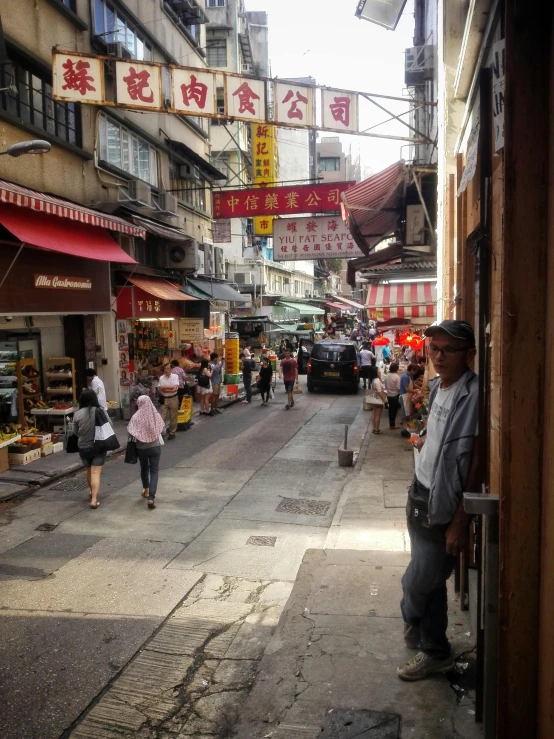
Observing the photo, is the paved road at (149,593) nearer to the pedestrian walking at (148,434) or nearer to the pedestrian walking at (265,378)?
the pedestrian walking at (148,434)

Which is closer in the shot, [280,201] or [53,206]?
[53,206]

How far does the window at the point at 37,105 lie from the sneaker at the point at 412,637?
11936mm

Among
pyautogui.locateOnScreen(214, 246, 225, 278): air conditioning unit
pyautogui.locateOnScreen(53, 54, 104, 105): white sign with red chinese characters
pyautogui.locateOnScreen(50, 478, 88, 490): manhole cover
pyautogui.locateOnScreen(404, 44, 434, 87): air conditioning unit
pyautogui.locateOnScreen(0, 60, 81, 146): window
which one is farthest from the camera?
pyautogui.locateOnScreen(214, 246, 225, 278): air conditioning unit

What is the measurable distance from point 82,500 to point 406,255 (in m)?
8.55

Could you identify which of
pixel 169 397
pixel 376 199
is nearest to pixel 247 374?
pixel 169 397

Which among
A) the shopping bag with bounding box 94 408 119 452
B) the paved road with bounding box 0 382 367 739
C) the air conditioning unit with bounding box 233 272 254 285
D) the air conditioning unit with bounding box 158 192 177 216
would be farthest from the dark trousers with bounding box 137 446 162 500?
the air conditioning unit with bounding box 233 272 254 285

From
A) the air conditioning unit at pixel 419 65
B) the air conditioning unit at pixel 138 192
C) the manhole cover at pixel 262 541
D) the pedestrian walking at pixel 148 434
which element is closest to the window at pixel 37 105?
the air conditioning unit at pixel 138 192

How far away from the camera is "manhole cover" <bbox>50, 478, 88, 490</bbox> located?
10.2 meters

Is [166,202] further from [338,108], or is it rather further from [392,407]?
[392,407]

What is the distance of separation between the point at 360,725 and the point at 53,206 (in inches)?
403

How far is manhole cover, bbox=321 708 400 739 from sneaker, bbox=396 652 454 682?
366 millimetres

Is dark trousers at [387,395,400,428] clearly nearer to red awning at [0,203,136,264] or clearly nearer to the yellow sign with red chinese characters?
red awning at [0,203,136,264]

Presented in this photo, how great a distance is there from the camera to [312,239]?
18.8 metres

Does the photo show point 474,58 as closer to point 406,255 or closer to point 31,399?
point 406,255
